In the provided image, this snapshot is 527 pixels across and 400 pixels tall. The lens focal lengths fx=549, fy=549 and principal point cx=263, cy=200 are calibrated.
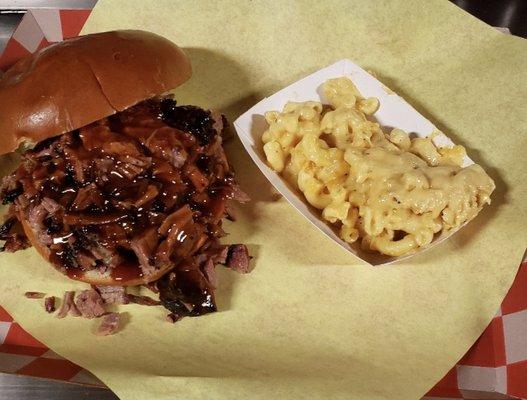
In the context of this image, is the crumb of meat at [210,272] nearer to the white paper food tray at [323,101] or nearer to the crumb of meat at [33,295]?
A: the white paper food tray at [323,101]

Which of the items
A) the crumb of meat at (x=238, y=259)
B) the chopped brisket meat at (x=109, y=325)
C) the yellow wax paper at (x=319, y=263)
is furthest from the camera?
the crumb of meat at (x=238, y=259)

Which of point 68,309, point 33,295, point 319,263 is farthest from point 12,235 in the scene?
point 319,263

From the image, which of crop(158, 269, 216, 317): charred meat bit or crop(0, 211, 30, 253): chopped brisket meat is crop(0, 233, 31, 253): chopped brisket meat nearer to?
crop(0, 211, 30, 253): chopped brisket meat

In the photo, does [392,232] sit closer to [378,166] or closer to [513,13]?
[378,166]

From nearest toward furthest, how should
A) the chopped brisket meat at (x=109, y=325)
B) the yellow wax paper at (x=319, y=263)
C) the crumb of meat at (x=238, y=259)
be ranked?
the yellow wax paper at (x=319, y=263)
the chopped brisket meat at (x=109, y=325)
the crumb of meat at (x=238, y=259)

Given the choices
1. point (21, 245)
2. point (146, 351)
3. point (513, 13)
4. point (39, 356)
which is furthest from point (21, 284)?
point (513, 13)

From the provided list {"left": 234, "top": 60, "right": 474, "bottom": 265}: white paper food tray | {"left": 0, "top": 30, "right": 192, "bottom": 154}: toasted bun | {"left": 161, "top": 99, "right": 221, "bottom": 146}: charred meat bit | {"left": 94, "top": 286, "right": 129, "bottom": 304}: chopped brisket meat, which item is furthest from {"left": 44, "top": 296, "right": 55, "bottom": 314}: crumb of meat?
{"left": 234, "top": 60, "right": 474, "bottom": 265}: white paper food tray

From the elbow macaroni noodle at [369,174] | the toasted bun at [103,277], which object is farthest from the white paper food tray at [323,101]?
the toasted bun at [103,277]
